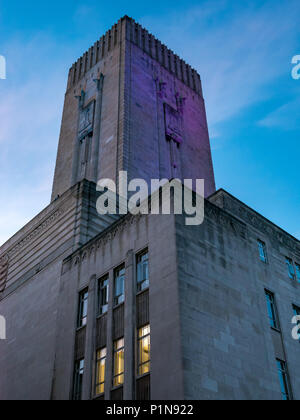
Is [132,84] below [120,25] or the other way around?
below

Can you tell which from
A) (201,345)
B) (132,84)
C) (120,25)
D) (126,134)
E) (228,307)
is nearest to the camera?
(201,345)

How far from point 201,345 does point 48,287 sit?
46.8ft

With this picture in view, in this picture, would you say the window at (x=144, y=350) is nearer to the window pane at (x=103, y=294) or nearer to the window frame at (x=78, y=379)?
the window pane at (x=103, y=294)

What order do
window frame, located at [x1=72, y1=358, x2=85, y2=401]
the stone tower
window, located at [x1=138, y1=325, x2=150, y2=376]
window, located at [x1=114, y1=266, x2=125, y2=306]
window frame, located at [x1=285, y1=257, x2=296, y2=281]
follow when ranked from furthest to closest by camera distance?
1. the stone tower
2. window frame, located at [x1=285, y1=257, x2=296, y2=281]
3. window, located at [x1=114, y1=266, x2=125, y2=306]
4. window frame, located at [x1=72, y1=358, x2=85, y2=401]
5. window, located at [x1=138, y1=325, x2=150, y2=376]

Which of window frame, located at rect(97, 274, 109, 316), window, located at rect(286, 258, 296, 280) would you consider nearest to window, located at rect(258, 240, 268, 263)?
window, located at rect(286, 258, 296, 280)

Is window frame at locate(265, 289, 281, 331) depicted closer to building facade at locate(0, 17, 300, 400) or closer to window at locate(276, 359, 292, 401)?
building facade at locate(0, 17, 300, 400)

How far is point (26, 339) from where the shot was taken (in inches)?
1305

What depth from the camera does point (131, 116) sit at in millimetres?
55594

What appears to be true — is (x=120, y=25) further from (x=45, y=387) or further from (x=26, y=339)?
(x=45, y=387)

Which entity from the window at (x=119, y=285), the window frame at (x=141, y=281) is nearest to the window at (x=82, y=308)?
the window at (x=119, y=285)

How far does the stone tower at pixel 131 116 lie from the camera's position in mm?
54094

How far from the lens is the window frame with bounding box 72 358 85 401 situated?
86.2 feet

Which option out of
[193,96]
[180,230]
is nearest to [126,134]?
[193,96]

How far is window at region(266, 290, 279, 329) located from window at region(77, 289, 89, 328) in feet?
34.9
